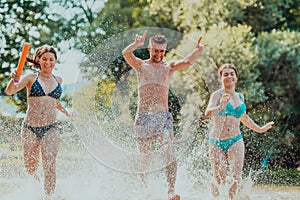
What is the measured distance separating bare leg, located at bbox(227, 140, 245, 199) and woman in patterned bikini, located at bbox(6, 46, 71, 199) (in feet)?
5.43

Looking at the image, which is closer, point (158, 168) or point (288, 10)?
point (158, 168)

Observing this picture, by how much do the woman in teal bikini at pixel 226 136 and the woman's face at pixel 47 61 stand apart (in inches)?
61.9

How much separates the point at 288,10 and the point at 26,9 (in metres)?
7.06

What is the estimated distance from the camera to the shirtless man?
5289 mm

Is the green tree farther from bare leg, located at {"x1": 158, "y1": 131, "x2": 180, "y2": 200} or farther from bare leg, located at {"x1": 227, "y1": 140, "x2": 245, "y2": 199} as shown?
bare leg, located at {"x1": 158, "y1": 131, "x2": 180, "y2": 200}

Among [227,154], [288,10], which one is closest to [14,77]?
[227,154]

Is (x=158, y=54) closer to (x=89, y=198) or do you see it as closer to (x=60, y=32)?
(x=89, y=198)

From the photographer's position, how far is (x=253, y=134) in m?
10.8

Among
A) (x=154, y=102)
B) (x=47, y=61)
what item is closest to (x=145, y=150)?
(x=154, y=102)

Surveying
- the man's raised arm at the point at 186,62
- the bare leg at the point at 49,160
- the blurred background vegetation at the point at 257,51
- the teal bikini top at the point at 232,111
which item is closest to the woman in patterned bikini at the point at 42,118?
the bare leg at the point at 49,160

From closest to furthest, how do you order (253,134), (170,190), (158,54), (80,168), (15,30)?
(170,190)
(158,54)
(80,168)
(253,134)
(15,30)

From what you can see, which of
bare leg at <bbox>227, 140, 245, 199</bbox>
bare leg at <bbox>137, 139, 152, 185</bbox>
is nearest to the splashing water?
bare leg at <bbox>137, 139, 152, 185</bbox>

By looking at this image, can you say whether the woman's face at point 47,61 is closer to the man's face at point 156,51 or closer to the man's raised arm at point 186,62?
the man's face at point 156,51

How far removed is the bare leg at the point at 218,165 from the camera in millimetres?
5512
